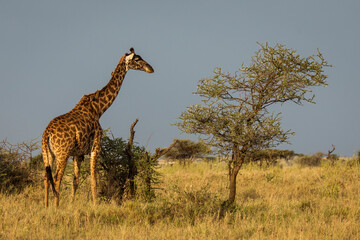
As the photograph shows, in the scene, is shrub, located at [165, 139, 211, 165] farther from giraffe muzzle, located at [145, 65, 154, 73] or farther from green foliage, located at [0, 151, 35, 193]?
giraffe muzzle, located at [145, 65, 154, 73]

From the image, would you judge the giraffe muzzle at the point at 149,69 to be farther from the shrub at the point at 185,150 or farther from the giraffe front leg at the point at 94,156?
the shrub at the point at 185,150

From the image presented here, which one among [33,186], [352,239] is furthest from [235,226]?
[33,186]

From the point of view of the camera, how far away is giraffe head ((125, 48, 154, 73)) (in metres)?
10.6

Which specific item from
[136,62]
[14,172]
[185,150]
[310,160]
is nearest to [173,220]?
[136,62]

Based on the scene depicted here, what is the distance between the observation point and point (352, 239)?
709cm

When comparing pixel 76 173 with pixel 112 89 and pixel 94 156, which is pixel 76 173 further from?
pixel 112 89

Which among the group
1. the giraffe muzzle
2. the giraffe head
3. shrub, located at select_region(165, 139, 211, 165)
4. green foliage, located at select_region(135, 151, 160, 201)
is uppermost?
the giraffe head

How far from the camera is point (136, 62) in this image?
10.6m

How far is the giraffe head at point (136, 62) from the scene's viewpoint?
34.7ft

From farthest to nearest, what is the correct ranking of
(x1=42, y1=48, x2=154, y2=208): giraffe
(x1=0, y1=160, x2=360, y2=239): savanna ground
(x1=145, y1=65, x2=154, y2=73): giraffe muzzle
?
(x1=145, y1=65, x2=154, y2=73): giraffe muzzle < (x1=42, y1=48, x2=154, y2=208): giraffe < (x1=0, y1=160, x2=360, y2=239): savanna ground

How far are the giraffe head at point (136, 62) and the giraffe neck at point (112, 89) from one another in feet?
0.51

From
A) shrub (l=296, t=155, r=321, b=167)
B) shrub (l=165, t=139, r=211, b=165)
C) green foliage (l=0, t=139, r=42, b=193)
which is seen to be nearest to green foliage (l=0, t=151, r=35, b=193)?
green foliage (l=0, t=139, r=42, b=193)

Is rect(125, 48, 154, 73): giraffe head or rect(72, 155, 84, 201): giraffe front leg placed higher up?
rect(125, 48, 154, 73): giraffe head

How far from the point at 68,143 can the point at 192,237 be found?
383 cm
